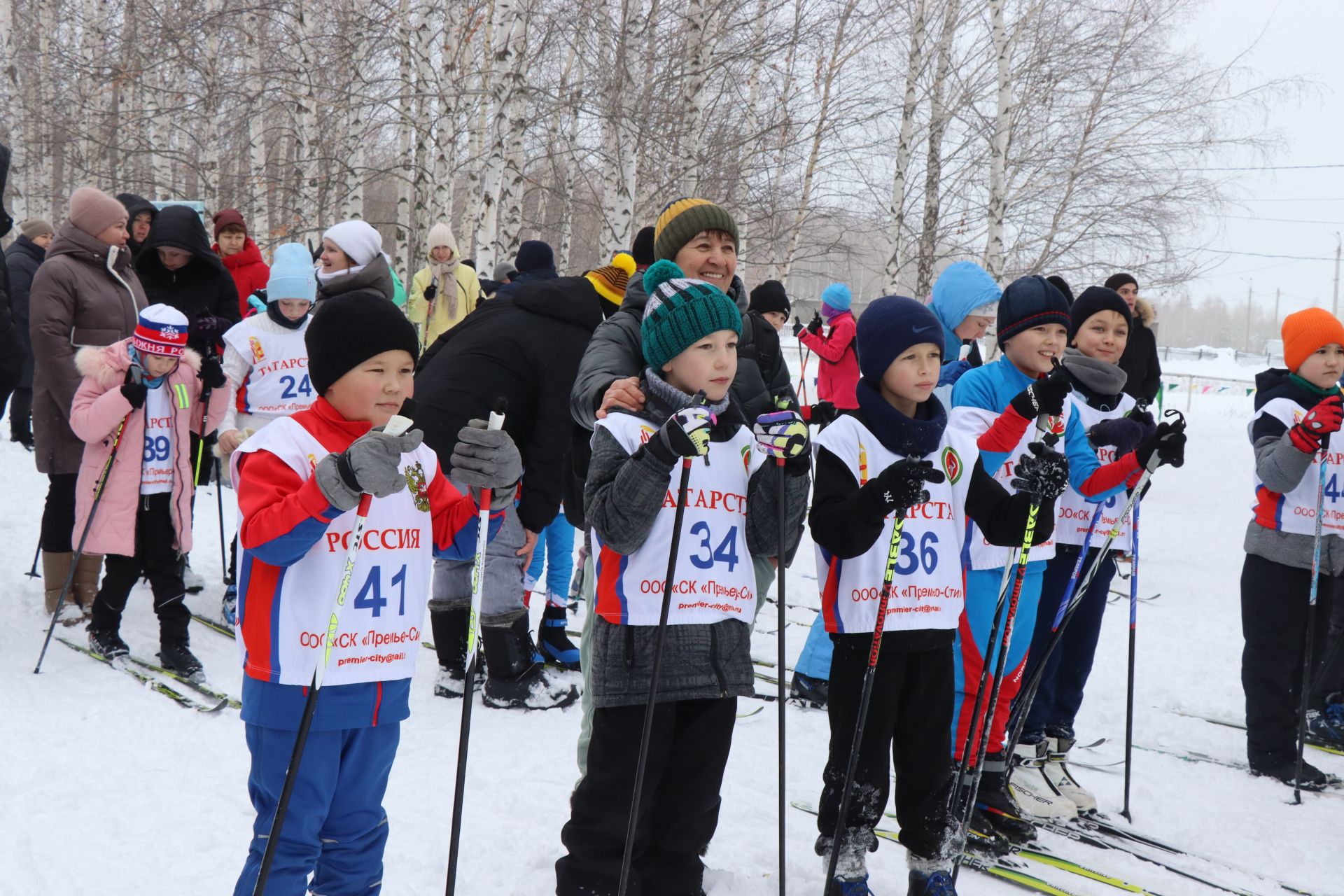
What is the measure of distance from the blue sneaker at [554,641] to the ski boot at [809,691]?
1135mm

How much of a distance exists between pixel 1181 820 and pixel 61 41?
85.1 ft

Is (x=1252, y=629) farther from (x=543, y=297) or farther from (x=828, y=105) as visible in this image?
(x=828, y=105)

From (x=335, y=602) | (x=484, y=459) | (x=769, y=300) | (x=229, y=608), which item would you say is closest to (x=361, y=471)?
(x=484, y=459)

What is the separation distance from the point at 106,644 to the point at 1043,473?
14.4ft

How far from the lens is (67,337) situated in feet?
17.6

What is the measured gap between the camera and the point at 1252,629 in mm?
4820

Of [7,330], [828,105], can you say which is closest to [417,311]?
[7,330]

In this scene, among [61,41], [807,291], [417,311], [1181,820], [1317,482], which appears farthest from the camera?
[807,291]

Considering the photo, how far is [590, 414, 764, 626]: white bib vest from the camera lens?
270cm

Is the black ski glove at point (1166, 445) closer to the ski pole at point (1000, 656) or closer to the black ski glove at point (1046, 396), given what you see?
the ski pole at point (1000, 656)

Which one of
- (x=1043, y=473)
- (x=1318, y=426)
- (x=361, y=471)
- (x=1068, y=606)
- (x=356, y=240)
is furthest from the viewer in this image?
(x=356, y=240)

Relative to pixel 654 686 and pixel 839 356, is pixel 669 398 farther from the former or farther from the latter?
pixel 839 356

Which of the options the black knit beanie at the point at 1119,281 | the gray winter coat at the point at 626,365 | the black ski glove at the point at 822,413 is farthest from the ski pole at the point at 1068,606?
the black knit beanie at the point at 1119,281

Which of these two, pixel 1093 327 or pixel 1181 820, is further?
pixel 1093 327
